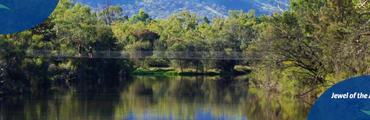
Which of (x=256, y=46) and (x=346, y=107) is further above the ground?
(x=256, y=46)

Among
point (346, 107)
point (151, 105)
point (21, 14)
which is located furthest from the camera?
point (21, 14)

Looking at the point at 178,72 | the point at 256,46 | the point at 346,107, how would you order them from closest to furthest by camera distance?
the point at 346,107 → the point at 256,46 → the point at 178,72

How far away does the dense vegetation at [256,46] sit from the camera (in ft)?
67.7

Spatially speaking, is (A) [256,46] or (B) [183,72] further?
(B) [183,72]

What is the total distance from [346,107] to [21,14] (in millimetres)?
28847

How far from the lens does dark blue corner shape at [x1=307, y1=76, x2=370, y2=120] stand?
735 inches

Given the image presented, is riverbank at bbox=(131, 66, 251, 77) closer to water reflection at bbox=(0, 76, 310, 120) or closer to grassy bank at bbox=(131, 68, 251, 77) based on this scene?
grassy bank at bbox=(131, 68, 251, 77)

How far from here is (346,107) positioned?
21719mm

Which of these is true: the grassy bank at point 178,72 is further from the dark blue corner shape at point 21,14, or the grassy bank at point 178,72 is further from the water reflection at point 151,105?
the water reflection at point 151,105

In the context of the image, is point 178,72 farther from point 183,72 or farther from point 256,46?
point 256,46

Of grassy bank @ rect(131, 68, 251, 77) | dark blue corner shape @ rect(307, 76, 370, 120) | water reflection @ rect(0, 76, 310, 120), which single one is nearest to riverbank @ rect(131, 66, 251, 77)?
grassy bank @ rect(131, 68, 251, 77)

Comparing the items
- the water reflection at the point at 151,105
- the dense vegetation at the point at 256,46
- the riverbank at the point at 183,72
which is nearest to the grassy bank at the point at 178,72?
the riverbank at the point at 183,72

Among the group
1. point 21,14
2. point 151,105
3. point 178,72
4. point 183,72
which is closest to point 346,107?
point 151,105

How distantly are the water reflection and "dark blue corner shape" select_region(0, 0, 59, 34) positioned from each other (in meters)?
6.57
